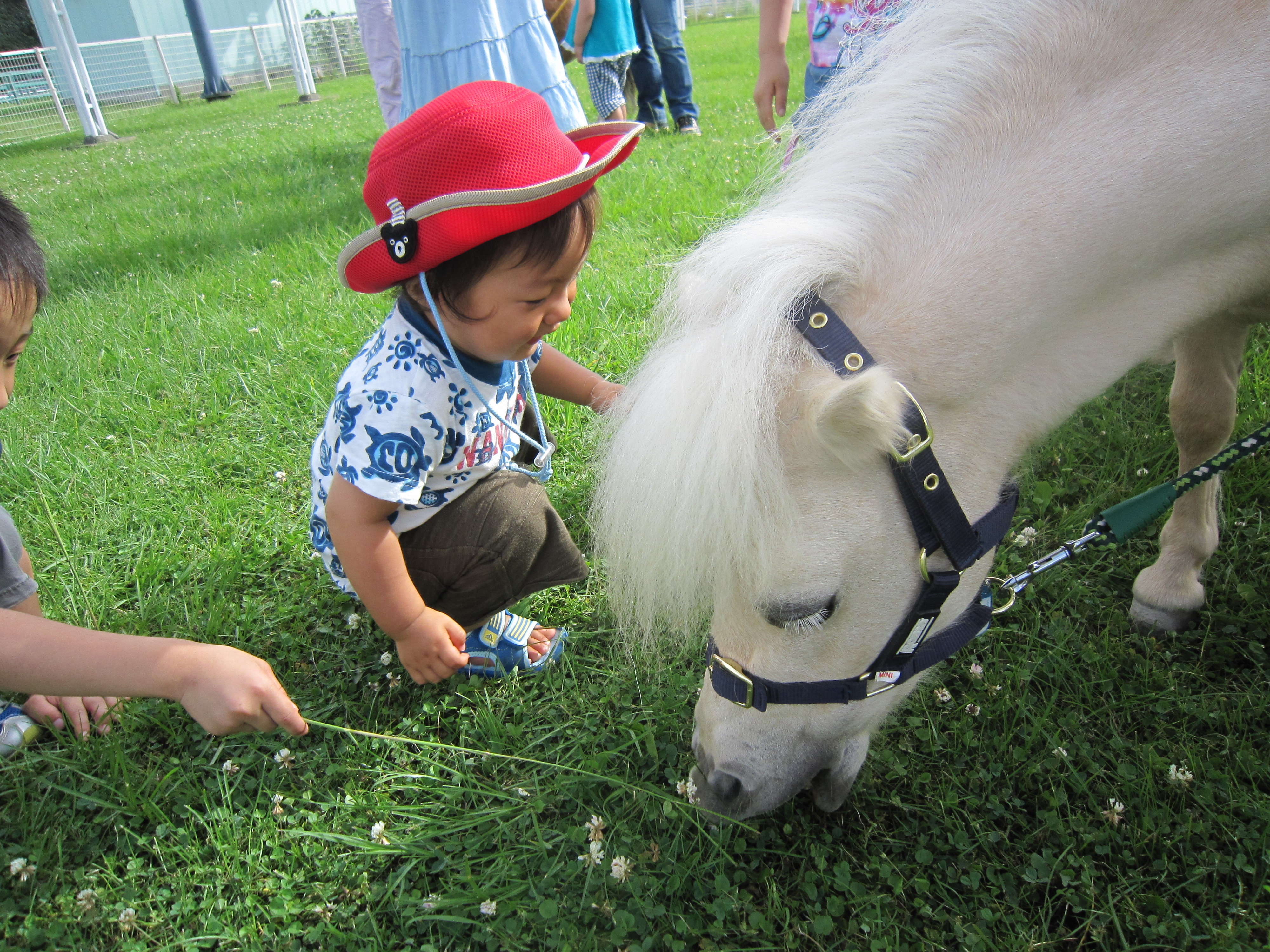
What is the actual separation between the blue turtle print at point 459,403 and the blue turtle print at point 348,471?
0.26 metres

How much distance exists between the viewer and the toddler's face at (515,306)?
1.61 meters

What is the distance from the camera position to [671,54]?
7.79 metres

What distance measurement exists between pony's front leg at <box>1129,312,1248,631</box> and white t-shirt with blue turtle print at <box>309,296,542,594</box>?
1.81m

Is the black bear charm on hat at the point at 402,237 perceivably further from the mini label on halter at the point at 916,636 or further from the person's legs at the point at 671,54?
the person's legs at the point at 671,54

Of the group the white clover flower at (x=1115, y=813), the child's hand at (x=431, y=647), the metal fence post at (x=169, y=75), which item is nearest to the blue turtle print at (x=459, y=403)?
the child's hand at (x=431, y=647)

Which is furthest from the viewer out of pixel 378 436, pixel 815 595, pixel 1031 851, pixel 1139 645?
pixel 1139 645

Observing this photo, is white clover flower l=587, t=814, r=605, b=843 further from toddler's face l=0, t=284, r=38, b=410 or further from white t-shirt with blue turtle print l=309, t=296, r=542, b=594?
toddler's face l=0, t=284, r=38, b=410

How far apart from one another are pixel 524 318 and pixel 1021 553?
1.67m

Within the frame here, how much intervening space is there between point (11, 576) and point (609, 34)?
6109 millimetres

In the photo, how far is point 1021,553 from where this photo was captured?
2.30 metres

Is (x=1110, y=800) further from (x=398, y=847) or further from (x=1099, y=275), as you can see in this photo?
(x=398, y=847)

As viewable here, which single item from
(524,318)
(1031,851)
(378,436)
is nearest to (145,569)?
(378,436)

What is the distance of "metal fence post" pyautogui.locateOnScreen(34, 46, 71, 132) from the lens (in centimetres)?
1366

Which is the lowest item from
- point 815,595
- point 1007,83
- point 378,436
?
point 815,595
